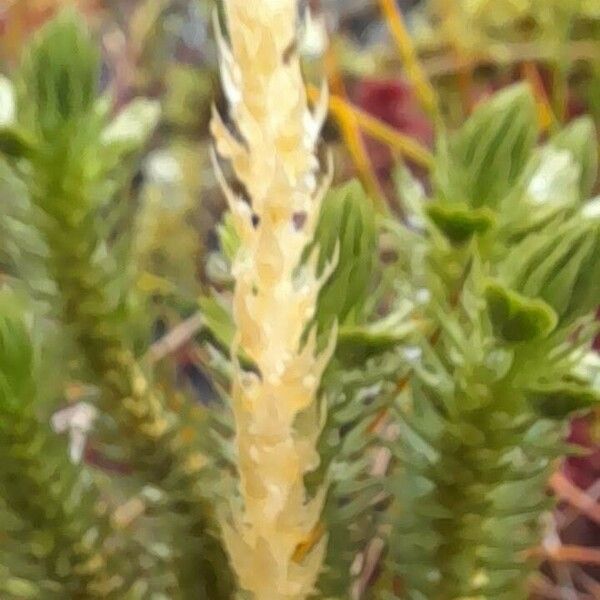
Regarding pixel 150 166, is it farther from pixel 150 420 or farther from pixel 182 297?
pixel 150 420

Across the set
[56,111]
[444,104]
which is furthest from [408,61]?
[56,111]
